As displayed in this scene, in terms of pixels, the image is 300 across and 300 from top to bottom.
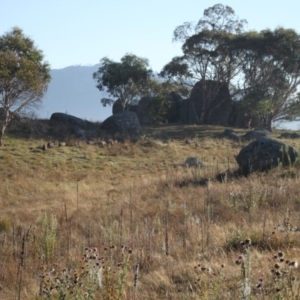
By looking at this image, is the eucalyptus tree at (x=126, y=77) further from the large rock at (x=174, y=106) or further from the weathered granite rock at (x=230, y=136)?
the weathered granite rock at (x=230, y=136)

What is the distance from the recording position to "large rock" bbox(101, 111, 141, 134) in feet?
107

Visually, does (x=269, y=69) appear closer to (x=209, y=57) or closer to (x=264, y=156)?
(x=209, y=57)

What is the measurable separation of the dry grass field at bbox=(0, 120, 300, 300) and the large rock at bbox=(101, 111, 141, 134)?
12531mm

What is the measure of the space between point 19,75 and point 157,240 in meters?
21.8

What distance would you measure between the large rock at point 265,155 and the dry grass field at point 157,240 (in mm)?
793

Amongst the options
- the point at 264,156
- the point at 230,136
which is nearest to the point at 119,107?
the point at 230,136

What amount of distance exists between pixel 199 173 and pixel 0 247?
7904 mm

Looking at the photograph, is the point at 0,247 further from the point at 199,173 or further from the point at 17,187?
the point at 17,187

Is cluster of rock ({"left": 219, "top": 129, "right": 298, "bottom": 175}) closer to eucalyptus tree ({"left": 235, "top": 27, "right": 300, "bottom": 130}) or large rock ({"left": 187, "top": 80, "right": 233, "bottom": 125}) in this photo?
eucalyptus tree ({"left": 235, "top": 27, "right": 300, "bottom": 130})

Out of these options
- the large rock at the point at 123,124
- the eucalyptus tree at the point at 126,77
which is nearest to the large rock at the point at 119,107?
the eucalyptus tree at the point at 126,77

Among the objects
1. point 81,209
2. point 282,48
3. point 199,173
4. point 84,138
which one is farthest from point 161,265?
point 282,48

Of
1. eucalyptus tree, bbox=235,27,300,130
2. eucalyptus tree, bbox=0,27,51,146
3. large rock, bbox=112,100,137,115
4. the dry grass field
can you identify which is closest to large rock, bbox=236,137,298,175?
the dry grass field

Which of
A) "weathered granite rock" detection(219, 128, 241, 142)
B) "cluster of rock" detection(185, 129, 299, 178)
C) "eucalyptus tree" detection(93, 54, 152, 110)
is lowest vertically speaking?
"cluster of rock" detection(185, 129, 299, 178)

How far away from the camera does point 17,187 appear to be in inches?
721
